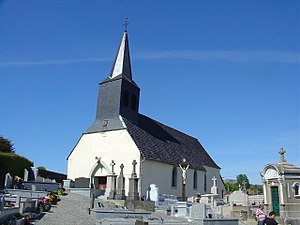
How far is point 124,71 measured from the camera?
31.8 meters

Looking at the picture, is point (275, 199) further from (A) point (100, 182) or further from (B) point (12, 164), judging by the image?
(B) point (12, 164)

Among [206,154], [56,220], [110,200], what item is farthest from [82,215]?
[206,154]

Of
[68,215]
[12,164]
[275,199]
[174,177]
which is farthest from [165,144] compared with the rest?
[68,215]

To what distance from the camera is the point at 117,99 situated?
29.8 meters

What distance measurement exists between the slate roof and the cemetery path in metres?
9.09

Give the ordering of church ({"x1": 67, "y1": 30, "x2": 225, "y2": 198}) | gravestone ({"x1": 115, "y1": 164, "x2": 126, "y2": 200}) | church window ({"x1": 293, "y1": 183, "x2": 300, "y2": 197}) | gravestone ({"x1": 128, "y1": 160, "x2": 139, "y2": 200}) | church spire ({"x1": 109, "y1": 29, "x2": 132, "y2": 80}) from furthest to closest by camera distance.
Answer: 1. church spire ({"x1": 109, "y1": 29, "x2": 132, "y2": 80})
2. church ({"x1": 67, "y1": 30, "x2": 225, "y2": 198})
3. gravestone ({"x1": 128, "y1": 160, "x2": 139, "y2": 200})
4. gravestone ({"x1": 115, "y1": 164, "x2": 126, "y2": 200})
5. church window ({"x1": 293, "y1": 183, "x2": 300, "y2": 197})

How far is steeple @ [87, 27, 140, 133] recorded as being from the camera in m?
29.5

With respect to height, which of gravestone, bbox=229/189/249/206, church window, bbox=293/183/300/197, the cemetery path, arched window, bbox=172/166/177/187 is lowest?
the cemetery path

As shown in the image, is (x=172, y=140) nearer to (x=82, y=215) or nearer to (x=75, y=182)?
(x=75, y=182)

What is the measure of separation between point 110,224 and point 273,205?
14.3 meters

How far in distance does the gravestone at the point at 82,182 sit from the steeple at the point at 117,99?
4.44 m

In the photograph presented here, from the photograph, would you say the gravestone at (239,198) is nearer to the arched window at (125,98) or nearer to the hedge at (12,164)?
the arched window at (125,98)

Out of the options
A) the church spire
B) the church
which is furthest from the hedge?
the church spire

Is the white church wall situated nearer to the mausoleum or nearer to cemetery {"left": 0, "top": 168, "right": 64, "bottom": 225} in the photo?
cemetery {"left": 0, "top": 168, "right": 64, "bottom": 225}
